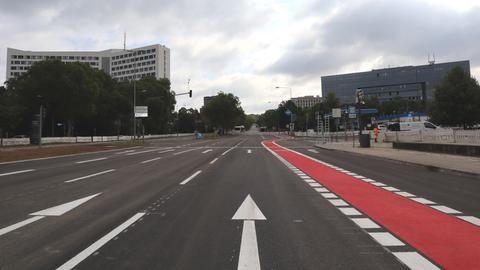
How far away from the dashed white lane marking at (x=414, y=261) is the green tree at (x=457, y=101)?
65529 millimetres

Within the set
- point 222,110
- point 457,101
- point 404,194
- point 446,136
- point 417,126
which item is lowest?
point 404,194

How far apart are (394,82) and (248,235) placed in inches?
7067

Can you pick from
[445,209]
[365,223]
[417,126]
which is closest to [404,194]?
[445,209]

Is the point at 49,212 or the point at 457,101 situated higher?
the point at 457,101

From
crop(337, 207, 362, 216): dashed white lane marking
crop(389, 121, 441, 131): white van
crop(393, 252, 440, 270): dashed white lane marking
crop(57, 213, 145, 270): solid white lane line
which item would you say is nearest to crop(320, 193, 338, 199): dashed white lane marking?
crop(337, 207, 362, 216): dashed white lane marking

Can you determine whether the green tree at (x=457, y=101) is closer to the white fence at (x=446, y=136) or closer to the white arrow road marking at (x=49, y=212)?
the white fence at (x=446, y=136)

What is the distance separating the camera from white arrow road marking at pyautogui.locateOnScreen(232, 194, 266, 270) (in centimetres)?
551

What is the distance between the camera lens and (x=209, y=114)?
6506 inches

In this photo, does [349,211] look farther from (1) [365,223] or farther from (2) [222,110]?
(2) [222,110]

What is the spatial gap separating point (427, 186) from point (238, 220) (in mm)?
7677

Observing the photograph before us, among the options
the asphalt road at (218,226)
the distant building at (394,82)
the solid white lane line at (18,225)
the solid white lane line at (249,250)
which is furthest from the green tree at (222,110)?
the solid white lane line at (249,250)

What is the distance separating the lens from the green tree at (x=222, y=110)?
16400cm

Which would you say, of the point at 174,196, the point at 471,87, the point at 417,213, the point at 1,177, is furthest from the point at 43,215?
the point at 471,87

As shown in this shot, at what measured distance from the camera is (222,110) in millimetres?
164625
